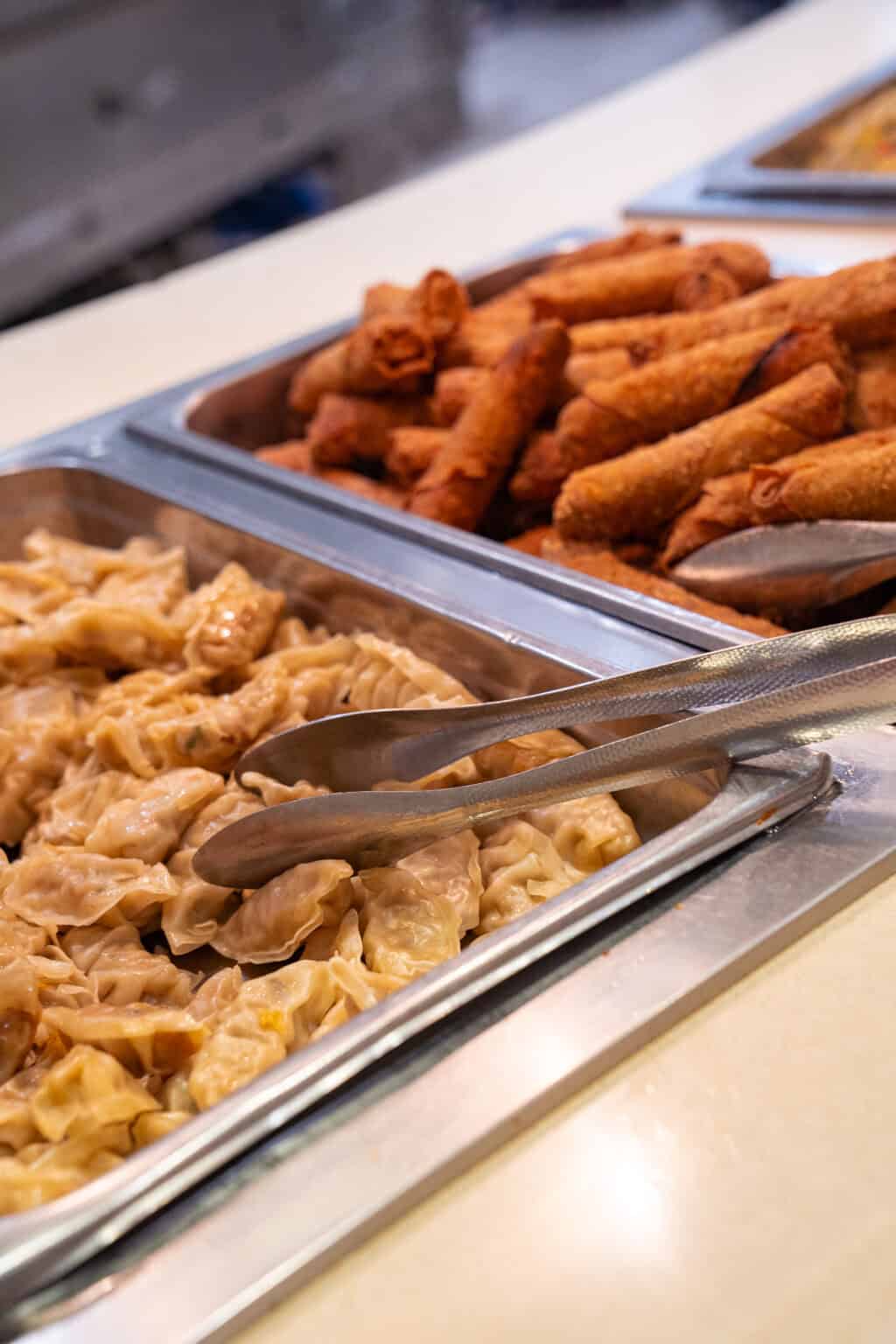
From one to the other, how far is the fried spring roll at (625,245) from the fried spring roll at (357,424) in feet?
1.95

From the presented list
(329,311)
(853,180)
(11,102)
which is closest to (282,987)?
(329,311)

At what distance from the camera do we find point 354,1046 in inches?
39.6

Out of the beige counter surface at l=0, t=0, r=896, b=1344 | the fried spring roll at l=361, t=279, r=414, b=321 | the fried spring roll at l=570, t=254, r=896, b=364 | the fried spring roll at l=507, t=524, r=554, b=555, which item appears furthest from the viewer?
the fried spring roll at l=361, t=279, r=414, b=321

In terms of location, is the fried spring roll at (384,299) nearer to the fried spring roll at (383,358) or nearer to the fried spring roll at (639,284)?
the fried spring roll at (383,358)

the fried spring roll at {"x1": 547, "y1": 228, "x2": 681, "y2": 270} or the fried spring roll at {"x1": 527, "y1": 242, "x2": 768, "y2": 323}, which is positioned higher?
the fried spring roll at {"x1": 547, "y1": 228, "x2": 681, "y2": 270}

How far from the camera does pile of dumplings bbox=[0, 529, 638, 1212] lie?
45.6 inches

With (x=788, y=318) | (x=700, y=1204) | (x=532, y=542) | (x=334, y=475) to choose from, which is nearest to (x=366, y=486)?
(x=334, y=475)

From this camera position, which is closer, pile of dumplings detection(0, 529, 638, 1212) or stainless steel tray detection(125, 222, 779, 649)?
pile of dumplings detection(0, 529, 638, 1212)

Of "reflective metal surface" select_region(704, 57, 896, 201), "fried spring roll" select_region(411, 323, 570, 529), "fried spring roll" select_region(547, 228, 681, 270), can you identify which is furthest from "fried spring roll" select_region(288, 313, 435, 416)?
"reflective metal surface" select_region(704, 57, 896, 201)

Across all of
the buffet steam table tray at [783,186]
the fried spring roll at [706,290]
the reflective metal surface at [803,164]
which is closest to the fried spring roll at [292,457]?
the fried spring roll at [706,290]

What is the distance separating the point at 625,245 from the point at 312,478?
0.93 meters

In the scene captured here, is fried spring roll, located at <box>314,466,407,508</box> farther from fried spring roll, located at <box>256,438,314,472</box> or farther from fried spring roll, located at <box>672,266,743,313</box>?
fried spring roll, located at <box>672,266,743,313</box>

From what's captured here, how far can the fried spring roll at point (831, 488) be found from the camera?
162 centimetres

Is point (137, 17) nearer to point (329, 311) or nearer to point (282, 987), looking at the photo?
point (329, 311)
